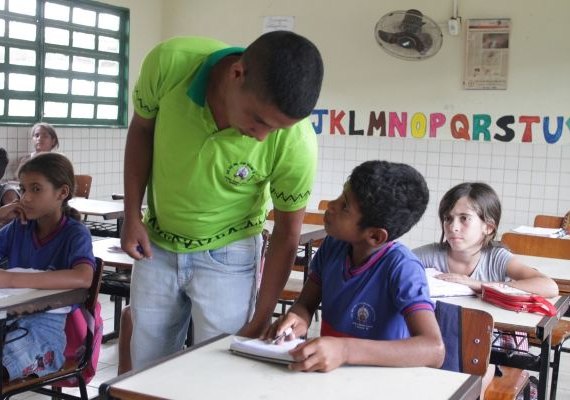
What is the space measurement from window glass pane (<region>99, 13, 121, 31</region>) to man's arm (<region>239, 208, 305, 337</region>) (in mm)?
5403

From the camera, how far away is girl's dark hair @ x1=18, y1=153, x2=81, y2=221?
282 centimetres

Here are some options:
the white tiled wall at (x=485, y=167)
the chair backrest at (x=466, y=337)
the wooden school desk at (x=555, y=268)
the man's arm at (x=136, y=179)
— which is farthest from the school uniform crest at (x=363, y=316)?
the white tiled wall at (x=485, y=167)

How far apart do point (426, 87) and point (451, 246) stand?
3.68 meters

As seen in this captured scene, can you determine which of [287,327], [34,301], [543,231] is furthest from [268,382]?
[543,231]

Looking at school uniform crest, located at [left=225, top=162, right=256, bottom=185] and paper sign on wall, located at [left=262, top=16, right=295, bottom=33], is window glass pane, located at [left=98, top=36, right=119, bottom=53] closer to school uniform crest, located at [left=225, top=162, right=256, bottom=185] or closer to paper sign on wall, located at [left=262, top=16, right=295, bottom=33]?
paper sign on wall, located at [left=262, top=16, right=295, bottom=33]

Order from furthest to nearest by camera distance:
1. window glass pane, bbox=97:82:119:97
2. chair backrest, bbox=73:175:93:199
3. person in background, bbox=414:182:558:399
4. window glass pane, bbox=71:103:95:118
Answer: window glass pane, bbox=97:82:119:97 < window glass pane, bbox=71:103:95:118 < chair backrest, bbox=73:175:93:199 < person in background, bbox=414:182:558:399

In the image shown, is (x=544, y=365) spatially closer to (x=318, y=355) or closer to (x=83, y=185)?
(x=318, y=355)

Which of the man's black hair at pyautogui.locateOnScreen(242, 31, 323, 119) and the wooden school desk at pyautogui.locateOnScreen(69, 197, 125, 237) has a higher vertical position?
the man's black hair at pyautogui.locateOnScreen(242, 31, 323, 119)

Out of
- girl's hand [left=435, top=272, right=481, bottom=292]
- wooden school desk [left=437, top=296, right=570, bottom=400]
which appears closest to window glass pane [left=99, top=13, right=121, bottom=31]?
girl's hand [left=435, top=272, right=481, bottom=292]

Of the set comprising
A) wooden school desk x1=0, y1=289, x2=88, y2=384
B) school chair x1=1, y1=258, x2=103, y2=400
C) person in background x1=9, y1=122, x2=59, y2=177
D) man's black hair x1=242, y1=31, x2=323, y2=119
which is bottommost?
school chair x1=1, y1=258, x2=103, y2=400

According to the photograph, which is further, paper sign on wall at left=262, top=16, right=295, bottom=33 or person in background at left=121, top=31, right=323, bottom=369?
paper sign on wall at left=262, top=16, right=295, bottom=33

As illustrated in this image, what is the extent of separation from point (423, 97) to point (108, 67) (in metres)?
2.84

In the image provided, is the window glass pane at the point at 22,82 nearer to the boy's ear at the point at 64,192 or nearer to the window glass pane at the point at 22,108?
the window glass pane at the point at 22,108

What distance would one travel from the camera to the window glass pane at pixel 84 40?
259 inches
